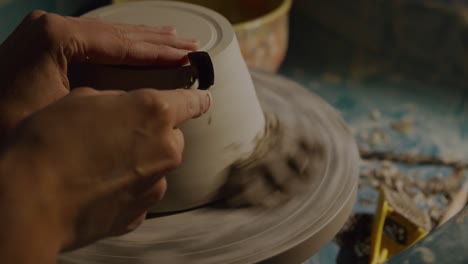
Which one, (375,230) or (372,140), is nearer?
(375,230)

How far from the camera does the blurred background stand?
5.94ft

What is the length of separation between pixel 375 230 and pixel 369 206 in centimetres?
31

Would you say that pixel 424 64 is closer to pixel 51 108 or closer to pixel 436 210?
pixel 436 210

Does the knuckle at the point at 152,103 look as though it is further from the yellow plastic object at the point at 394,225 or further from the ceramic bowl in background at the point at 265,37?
the ceramic bowl in background at the point at 265,37

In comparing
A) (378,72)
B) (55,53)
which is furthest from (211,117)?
(378,72)

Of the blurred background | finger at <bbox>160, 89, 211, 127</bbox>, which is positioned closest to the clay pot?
finger at <bbox>160, 89, 211, 127</bbox>

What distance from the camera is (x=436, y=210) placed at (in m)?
1.77

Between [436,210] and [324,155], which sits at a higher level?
[324,155]

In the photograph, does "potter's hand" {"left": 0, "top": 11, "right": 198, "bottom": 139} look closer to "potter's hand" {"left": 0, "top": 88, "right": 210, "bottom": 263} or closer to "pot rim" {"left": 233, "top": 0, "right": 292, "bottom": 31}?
"potter's hand" {"left": 0, "top": 88, "right": 210, "bottom": 263}

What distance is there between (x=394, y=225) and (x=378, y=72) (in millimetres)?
1142

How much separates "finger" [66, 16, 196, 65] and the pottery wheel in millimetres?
292

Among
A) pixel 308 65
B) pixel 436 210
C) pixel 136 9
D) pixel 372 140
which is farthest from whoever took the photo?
pixel 308 65

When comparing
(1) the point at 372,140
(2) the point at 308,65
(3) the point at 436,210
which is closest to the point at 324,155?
(3) the point at 436,210

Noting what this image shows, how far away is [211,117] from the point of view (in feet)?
3.32
